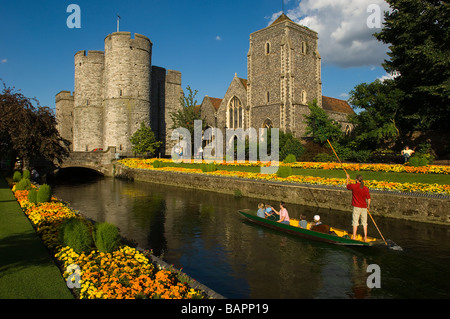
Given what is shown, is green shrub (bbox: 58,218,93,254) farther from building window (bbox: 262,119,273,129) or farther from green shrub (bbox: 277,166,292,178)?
building window (bbox: 262,119,273,129)

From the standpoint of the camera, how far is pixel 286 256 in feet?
33.8

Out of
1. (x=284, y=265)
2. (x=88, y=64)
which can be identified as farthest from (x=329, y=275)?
(x=88, y=64)

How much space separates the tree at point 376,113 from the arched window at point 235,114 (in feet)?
59.5

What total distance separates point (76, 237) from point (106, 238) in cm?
73

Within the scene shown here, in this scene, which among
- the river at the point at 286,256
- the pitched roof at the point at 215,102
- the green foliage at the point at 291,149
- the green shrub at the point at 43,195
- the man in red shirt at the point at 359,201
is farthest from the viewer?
the pitched roof at the point at 215,102

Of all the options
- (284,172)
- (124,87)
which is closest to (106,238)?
(284,172)

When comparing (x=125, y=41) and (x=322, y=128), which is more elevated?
(x=125, y=41)

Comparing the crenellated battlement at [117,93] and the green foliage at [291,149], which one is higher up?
the crenellated battlement at [117,93]

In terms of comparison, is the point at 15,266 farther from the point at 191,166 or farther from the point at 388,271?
the point at 191,166

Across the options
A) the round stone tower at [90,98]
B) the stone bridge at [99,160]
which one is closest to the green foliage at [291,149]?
the stone bridge at [99,160]

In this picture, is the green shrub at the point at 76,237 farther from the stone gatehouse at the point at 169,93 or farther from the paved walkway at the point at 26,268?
the stone gatehouse at the point at 169,93

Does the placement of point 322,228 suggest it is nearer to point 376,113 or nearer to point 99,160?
point 376,113

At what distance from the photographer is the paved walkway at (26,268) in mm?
5629
